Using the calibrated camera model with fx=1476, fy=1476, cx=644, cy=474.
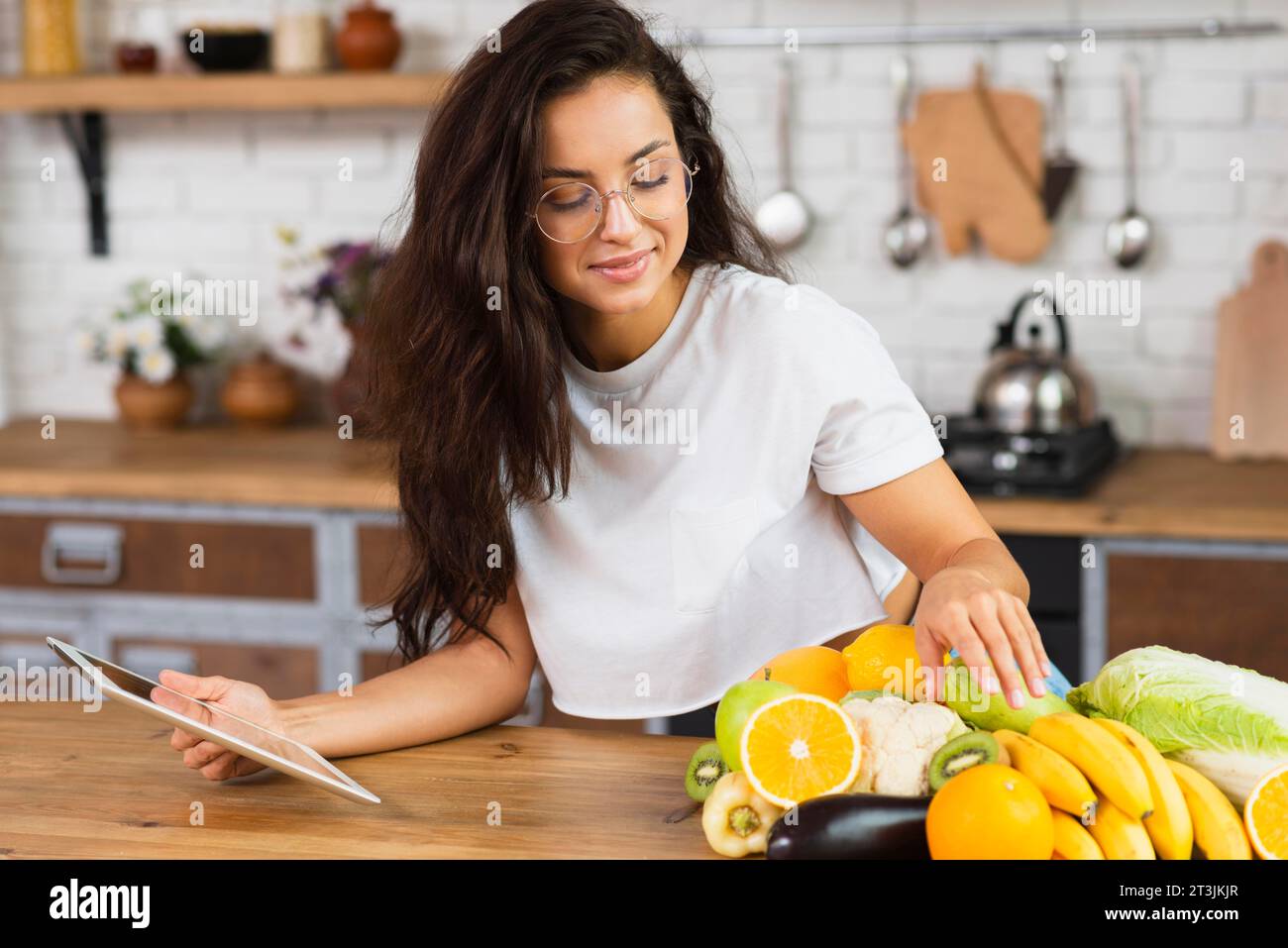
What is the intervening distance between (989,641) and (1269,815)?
9.3 inches

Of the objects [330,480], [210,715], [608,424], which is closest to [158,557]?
[330,480]

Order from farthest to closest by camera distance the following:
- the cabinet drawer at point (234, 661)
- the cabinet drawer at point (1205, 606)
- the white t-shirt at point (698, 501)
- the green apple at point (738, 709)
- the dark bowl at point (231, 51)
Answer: the dark bowl at point (231, 51), the cabinet drawer at point (234, 661), the cabinet drawer at point (1205, 606), the white t-shirt at point (698, 501), the green apple at point (738, 709)

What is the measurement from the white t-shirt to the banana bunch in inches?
23.4

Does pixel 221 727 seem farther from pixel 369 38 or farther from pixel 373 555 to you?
pixel 369 38

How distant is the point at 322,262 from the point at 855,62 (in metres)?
1.30

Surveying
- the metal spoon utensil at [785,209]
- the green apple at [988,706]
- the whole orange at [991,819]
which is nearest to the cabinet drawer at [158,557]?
the metal spoon utensil at [785,209]

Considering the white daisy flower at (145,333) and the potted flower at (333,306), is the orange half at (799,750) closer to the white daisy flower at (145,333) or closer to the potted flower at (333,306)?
the potted flower at (333,306)

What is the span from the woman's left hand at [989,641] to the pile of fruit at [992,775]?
0.02 meters

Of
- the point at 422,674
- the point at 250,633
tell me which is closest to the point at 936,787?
the point at 422,674

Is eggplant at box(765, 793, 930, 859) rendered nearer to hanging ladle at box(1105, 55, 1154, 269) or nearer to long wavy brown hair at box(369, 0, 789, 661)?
long wavy brown hair at box(369, 0, 789, 661)

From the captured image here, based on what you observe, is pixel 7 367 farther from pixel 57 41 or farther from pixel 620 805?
pixel 620 805

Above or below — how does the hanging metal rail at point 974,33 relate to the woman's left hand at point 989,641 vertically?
above

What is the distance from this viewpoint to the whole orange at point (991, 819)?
1.00 metres
